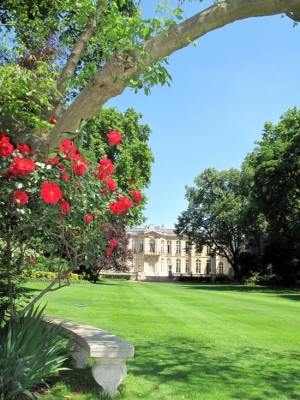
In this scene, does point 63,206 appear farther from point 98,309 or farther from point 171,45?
point 98,309

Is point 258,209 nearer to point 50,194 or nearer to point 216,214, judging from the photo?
point 216,214

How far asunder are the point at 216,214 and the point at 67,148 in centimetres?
6453

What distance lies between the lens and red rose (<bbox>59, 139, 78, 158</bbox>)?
5316 millimetres

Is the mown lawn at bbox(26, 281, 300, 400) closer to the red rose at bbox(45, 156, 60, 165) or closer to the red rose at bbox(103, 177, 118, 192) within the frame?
the red rose at bbox(103, 177, 118, 192)

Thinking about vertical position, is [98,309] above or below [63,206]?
below

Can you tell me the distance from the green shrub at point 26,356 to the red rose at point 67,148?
1824 mm

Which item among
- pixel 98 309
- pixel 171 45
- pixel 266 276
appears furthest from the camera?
pixel 266 276

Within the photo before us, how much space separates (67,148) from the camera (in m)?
5.34

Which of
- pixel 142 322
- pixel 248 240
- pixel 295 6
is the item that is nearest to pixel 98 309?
pixel 142 322

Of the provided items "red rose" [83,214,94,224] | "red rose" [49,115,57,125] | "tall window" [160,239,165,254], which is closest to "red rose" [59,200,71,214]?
"red rose" [83,214,94,224]

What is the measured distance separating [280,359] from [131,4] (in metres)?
6.89

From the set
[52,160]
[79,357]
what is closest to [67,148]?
[52,160]

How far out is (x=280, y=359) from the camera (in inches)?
364

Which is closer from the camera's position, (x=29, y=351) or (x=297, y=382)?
(x=29, y=351)
